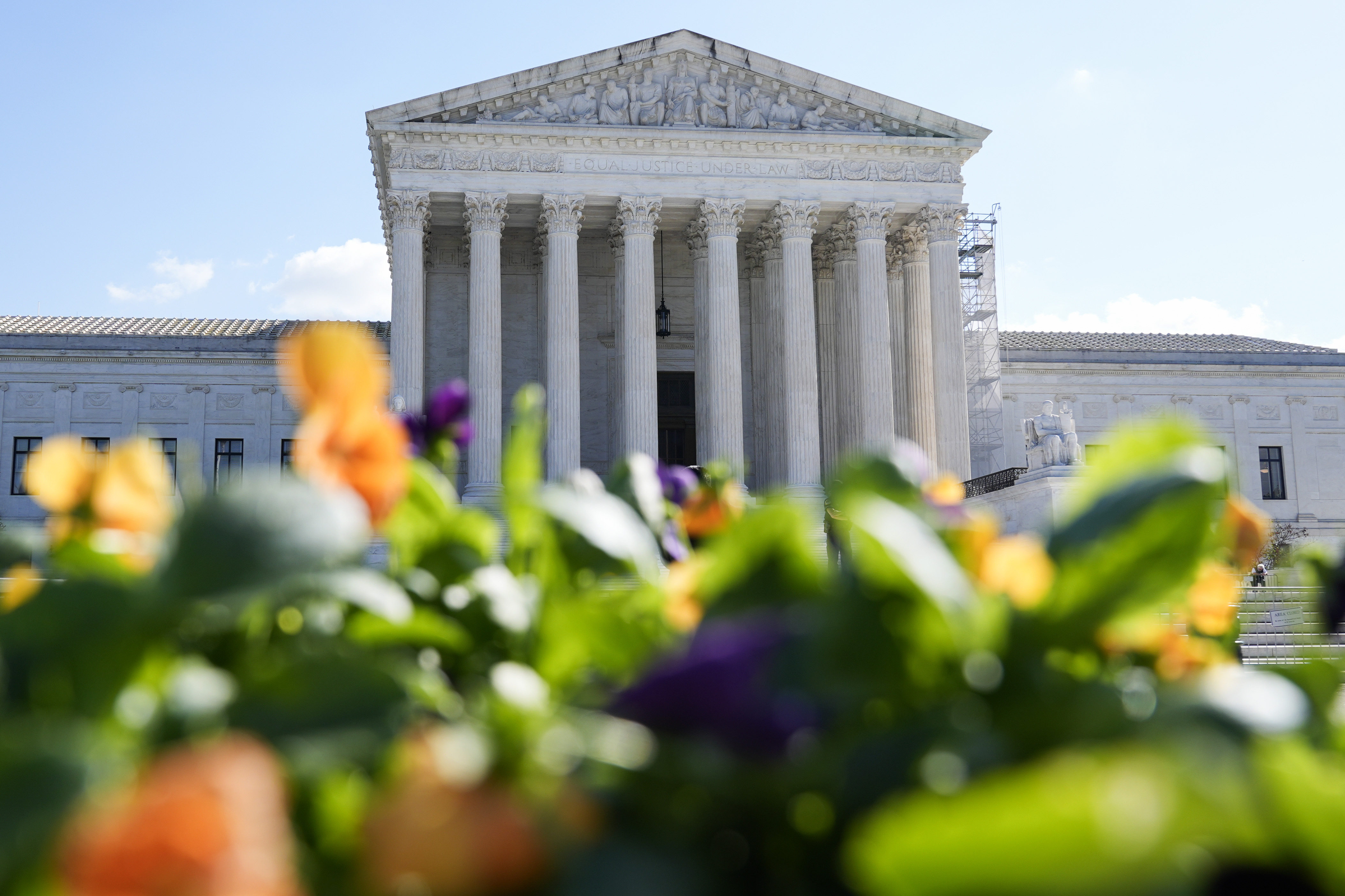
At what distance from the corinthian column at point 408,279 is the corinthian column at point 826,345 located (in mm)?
11882

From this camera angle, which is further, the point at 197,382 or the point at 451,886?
the point at 197,382

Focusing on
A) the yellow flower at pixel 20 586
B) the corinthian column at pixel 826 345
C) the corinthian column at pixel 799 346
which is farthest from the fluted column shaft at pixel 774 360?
the yellow flower at pixel 20 586

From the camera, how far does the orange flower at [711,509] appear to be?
5.26 ft

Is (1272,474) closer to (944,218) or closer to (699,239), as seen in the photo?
(944,218)

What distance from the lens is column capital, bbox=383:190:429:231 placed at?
30.2 metres

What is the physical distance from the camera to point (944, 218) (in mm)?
Result: 32281

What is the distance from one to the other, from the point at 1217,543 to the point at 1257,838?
21.4 inches

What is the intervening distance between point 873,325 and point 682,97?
8689 millimetres

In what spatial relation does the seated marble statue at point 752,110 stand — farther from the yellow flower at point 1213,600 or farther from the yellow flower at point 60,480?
the yellow flower at point 60,480

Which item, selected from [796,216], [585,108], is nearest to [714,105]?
[585,108]

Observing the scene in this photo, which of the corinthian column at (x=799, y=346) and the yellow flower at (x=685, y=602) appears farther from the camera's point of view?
the corinthian column at (x=799, y=346)

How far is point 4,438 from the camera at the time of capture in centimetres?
3597

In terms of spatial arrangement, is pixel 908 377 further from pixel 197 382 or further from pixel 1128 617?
pixel 1128 617

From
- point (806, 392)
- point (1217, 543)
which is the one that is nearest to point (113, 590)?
point (1217, 543)
